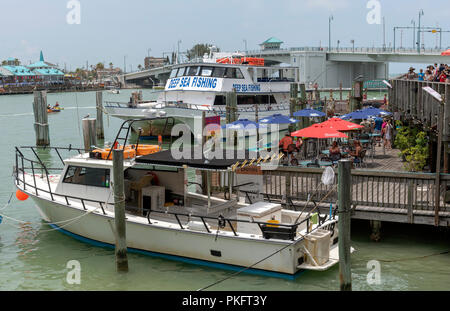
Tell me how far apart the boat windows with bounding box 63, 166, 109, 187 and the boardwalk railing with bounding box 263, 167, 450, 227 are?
4.77 metres

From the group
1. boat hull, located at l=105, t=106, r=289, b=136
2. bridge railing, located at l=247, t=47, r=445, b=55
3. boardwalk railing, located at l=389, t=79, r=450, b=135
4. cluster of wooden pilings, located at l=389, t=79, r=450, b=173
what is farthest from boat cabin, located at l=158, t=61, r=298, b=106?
bridge railing, located at l=247, t=47, r=445, b=55

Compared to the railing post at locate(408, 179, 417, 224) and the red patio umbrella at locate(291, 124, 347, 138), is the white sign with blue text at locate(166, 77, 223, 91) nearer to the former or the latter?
the red patio umbrella at locate(291, 124, 347, 138)

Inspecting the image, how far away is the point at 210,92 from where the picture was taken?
37.9 metres

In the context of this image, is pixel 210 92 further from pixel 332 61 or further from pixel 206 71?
pixel 332 61

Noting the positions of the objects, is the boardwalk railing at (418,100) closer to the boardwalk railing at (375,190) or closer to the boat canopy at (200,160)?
the boardwalk railing at (375,190)

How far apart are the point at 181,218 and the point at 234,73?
84.5 ft

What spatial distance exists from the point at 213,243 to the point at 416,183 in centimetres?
550

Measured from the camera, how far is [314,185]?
15773 millimetres

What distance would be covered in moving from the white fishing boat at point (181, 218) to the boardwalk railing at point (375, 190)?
3.13 ft

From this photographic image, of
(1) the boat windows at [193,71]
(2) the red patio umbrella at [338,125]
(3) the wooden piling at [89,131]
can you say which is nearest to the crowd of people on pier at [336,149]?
(2) the red patio umbrella at [338,125]

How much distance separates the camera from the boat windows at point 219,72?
1507 inches

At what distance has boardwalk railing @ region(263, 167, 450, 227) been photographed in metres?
13.7
